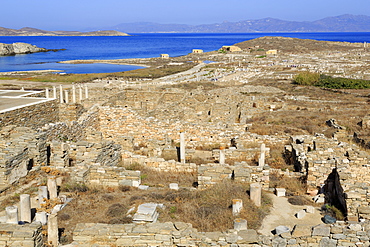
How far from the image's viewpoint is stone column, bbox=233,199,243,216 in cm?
856

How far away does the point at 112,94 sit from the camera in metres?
A: 29.2

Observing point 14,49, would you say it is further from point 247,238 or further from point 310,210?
point 247,238

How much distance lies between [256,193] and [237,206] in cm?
102

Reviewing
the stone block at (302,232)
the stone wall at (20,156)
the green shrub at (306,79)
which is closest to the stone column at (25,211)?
the stone wall at (20,156)

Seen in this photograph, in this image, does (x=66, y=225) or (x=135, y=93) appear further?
(x=135, y=93)

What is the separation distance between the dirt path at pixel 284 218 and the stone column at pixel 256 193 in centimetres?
42

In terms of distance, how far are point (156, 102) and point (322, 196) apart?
19.8 m

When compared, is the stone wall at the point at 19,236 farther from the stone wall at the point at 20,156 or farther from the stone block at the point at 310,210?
the stone block at the point at 310,210

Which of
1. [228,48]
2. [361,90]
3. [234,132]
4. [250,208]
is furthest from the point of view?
[228,48]

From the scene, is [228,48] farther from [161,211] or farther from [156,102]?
[161,211]

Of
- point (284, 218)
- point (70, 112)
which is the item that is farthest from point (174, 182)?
point (70, 112)

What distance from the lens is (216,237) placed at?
7094 mm

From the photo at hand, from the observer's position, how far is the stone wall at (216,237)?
23.1 feet

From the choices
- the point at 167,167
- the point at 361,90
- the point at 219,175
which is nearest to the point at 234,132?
the point at 167,167
